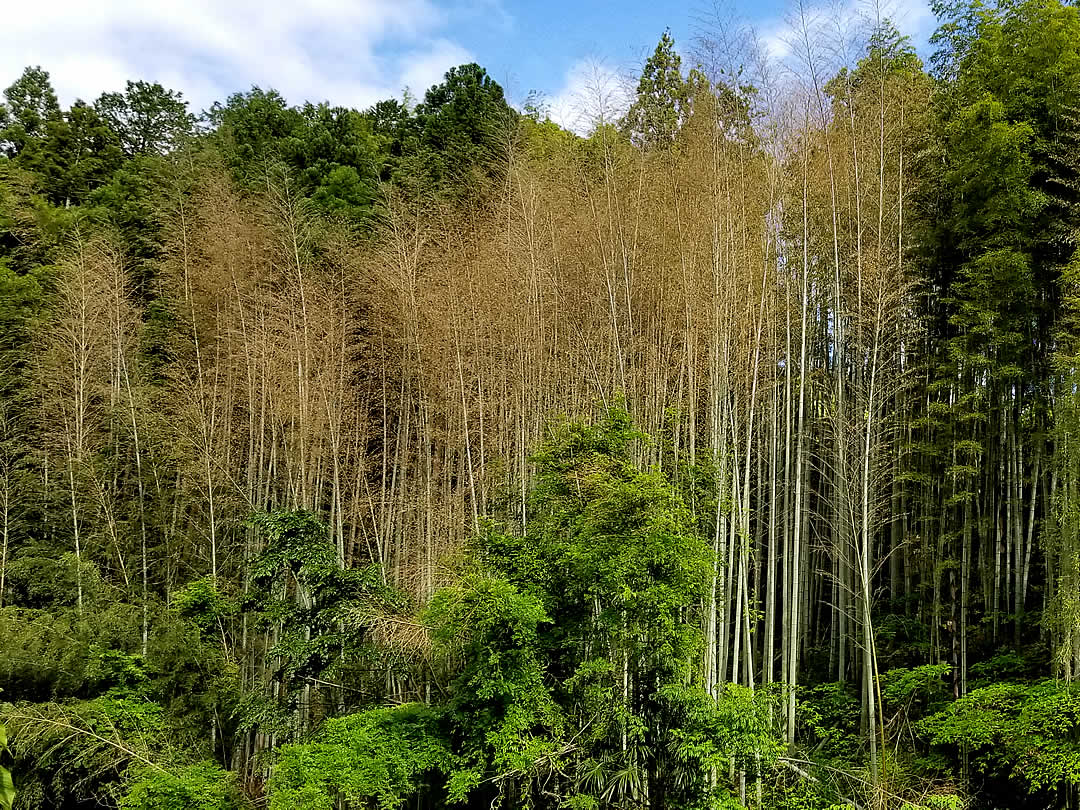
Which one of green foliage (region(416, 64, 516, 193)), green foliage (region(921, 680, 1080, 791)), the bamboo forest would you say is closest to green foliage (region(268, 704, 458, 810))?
the bamboo forest

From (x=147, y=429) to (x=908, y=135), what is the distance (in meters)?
11.6

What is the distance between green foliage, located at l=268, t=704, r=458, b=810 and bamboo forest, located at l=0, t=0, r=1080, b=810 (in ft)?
0.15

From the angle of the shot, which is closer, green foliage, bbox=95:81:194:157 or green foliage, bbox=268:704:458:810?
green foliage, bbox=268:704:458:810

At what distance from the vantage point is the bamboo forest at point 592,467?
277 inches

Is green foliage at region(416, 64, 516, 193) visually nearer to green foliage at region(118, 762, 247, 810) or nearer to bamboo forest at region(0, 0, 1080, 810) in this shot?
bamboo forest at region(0, 0, 1080, 810)

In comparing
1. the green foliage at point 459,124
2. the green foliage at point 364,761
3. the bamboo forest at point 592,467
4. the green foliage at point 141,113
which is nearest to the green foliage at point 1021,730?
the bamboo forest at point 592,467

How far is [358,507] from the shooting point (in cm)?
1143

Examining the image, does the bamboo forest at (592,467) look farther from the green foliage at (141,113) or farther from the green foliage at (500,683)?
the green foliage at (141,113)

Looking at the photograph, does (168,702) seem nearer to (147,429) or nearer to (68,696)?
(68,696)

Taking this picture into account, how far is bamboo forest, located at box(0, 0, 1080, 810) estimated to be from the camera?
23.1ft

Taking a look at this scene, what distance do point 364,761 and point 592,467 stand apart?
141 inches

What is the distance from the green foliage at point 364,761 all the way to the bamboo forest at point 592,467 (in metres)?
0.05

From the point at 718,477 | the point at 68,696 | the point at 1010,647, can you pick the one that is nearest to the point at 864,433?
the point at 718,477

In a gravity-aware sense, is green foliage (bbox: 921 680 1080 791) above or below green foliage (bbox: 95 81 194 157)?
below
